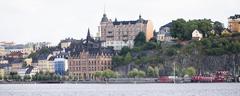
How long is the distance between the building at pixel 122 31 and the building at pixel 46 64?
14493 millimetres

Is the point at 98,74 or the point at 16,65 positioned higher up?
the point at 16,65

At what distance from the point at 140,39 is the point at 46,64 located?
30763 millimetres

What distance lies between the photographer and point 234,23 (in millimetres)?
160375

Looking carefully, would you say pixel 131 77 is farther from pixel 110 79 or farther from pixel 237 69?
pixel 237 69

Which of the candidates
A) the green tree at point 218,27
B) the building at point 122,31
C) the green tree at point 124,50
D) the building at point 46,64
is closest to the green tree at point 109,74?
the green tree at point 124,50

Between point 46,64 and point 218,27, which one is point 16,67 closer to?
point 46,64

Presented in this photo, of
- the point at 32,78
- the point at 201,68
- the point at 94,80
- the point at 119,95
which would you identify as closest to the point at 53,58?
the point at 32,78

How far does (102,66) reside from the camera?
157375 millimetres

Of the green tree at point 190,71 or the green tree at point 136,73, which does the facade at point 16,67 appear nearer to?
the green tree at point 136,73

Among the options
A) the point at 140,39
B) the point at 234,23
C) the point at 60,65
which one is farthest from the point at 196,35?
the point at 60,65

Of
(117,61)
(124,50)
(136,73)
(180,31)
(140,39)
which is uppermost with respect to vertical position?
(180,31)

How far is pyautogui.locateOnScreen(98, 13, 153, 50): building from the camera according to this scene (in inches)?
6732

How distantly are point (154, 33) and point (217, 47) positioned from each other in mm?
43507

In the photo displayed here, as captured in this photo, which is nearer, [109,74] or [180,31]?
[109,74]
